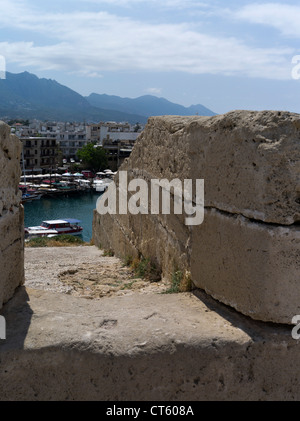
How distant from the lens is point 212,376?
9.01ft

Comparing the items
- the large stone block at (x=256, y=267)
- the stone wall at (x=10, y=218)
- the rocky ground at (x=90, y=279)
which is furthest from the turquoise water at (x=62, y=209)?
the large stone block at (x=256, y=267)

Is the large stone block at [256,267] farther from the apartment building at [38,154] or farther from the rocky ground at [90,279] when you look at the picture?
the apartment building at [38,154]

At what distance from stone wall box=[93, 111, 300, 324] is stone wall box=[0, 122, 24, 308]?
4.36ft

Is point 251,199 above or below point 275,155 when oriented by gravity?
below

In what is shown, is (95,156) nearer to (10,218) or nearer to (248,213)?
(10,218)

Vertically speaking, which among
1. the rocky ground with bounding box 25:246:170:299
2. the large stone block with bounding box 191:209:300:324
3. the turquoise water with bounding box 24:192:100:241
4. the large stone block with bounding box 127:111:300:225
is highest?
the large stone block with bounding box 127:111:300:225

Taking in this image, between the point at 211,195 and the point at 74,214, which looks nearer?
the point at 211,195

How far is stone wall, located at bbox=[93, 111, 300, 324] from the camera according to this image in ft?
9.00

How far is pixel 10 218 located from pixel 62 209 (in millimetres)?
50726

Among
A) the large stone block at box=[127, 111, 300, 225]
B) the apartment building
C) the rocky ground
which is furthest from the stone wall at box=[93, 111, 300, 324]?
the apartment building

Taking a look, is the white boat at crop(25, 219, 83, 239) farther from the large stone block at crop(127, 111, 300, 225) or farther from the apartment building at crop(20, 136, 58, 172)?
the large stone block at crop(127, 111, 300, 225)
